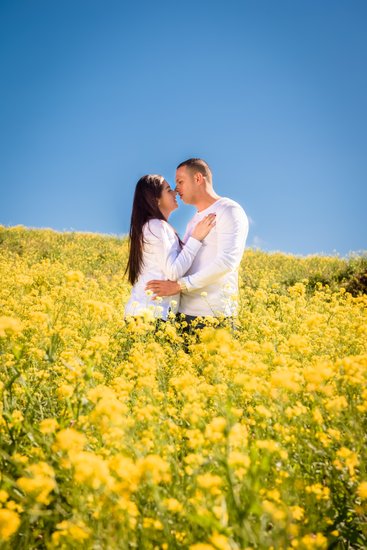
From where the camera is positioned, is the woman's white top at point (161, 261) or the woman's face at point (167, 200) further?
the woman's face at point (167, 200)

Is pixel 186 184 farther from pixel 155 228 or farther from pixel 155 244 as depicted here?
pixel 155 244

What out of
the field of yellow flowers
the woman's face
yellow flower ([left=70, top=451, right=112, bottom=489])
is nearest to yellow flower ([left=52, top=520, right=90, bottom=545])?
the field of yellow flowers

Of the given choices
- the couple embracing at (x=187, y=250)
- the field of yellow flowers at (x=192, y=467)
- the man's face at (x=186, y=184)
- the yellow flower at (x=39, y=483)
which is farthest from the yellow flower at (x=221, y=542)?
the man's face at (x=186, y=184)

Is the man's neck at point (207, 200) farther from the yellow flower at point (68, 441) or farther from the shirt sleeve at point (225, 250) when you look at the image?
the yellow flower at point (68, 441)

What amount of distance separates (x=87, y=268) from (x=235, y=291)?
288 inches

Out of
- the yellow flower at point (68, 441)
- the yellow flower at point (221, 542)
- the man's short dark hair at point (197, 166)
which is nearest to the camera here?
the yellow flower at point (221, 542)

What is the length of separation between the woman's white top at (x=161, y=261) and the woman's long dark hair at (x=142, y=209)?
7 centimetres

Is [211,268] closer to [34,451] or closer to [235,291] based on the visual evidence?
[235,291]

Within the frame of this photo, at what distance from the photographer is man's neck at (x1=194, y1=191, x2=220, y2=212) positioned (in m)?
4.49

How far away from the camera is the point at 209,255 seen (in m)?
4.30

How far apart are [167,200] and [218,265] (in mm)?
959

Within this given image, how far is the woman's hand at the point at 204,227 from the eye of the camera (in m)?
4.07

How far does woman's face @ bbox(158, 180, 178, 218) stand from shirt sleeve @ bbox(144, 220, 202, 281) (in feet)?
0.81

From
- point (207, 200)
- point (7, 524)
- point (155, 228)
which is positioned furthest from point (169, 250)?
point (7, 524)
